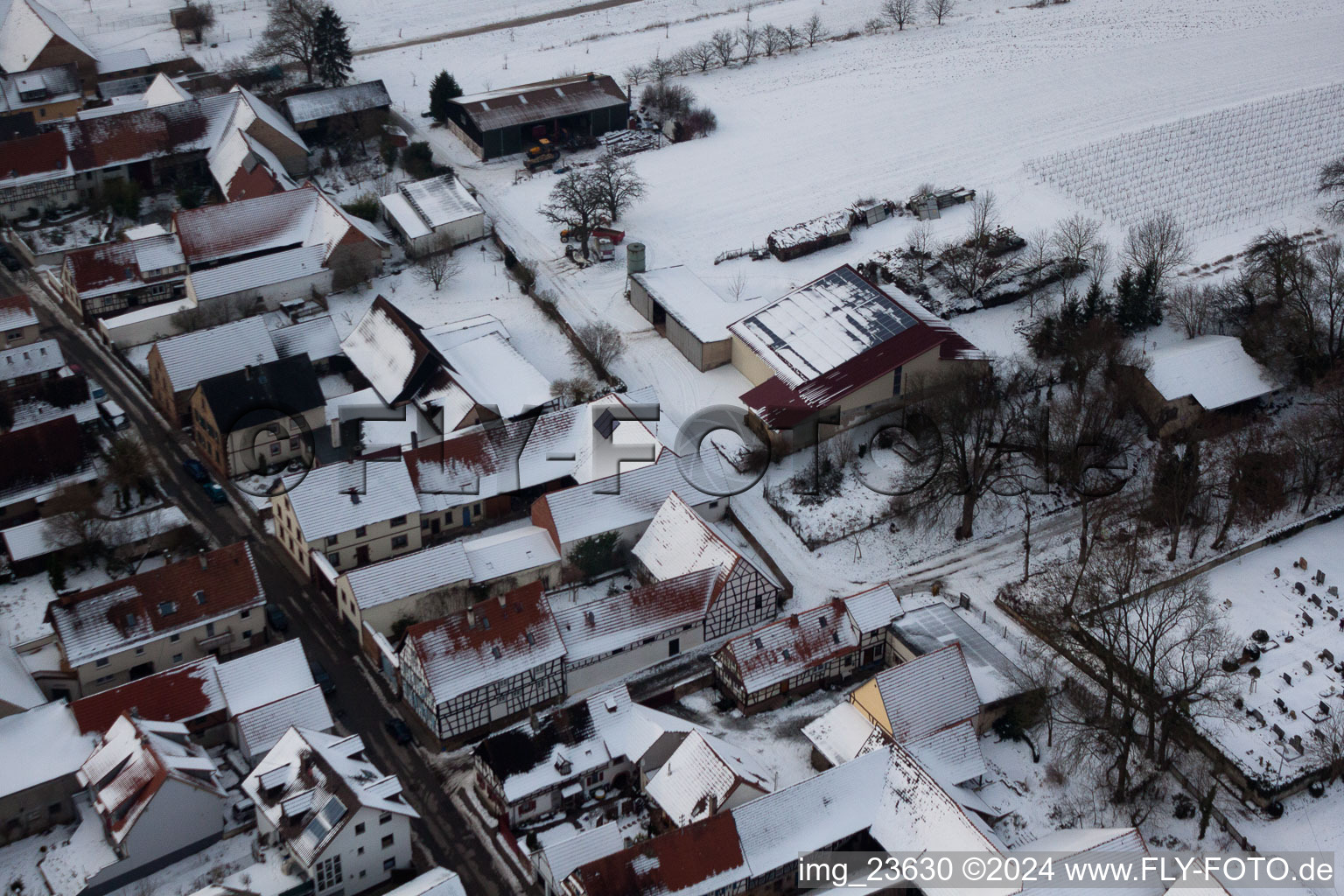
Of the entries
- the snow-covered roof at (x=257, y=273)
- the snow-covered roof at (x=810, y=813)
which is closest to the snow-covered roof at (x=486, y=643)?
the snow-covered roof at (x=810, y=813)

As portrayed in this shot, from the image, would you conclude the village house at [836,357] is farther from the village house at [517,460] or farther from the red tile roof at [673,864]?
the red tile roof at [673,864]

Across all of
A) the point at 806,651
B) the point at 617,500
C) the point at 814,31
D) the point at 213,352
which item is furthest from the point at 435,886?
the point at 814,31

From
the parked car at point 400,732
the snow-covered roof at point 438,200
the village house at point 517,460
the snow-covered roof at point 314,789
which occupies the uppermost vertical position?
the snow-covered roof at point 438,200

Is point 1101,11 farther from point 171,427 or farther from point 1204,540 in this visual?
point 171,427

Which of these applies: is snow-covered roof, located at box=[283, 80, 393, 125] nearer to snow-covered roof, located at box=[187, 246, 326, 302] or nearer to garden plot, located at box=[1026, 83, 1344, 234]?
snow-covered roof, located at box=[187, 246, 326, 302]

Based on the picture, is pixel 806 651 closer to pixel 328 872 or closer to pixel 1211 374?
pixel 328 872

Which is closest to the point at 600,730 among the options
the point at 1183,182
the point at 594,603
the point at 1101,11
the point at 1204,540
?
the point at 594,603
